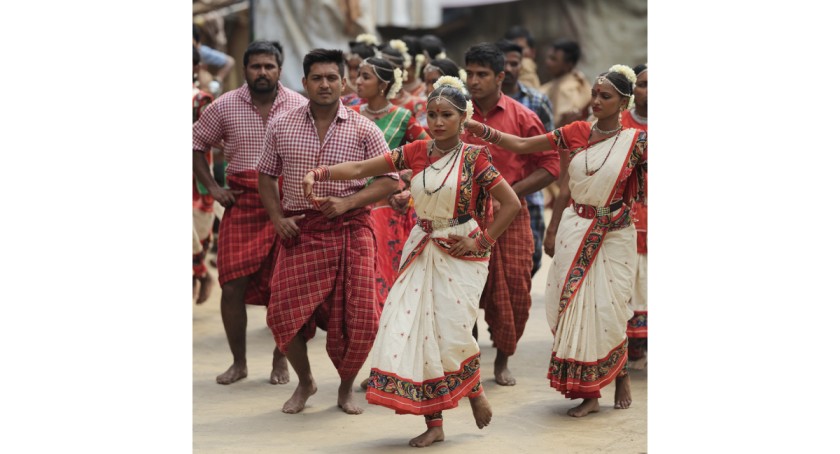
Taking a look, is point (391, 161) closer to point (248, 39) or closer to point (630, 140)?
point (630, 140)

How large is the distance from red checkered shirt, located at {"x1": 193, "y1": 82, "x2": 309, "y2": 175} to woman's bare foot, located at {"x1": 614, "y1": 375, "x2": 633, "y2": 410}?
2.66m

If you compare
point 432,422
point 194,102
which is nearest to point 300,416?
point 432,422

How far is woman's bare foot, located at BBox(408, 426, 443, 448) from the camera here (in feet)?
18.8

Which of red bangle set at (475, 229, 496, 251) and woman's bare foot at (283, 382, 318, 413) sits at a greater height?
red bangle set at (475, 229, 496, 251)

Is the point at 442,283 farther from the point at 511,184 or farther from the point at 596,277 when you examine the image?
the point at 511,184

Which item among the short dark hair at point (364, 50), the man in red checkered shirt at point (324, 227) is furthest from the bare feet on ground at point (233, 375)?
the short dark hair at point (364, 50)

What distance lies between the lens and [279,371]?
7391mm

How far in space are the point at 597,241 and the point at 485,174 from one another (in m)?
1.04

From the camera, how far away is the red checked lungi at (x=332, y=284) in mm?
6328

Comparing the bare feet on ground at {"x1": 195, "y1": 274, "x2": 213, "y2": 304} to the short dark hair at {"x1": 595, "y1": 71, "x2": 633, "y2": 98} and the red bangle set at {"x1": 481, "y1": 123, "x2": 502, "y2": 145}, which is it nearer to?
the red bangle set at {"x1": 481, "y1": 123, "x2": 502, "y2": 145}

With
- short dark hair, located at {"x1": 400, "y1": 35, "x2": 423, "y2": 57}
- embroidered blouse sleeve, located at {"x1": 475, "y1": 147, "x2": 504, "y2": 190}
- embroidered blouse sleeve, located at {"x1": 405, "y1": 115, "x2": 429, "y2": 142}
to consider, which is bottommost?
embroidered blouse sleeve, located at {"x1": 475, "y1": 147, "x2": 504, "y2": 190}

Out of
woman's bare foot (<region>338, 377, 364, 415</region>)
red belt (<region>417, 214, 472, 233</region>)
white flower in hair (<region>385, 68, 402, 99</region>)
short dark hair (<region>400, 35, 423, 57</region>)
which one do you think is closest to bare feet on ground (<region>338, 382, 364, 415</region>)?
woman's bare foot (<region>338, 377, 364, 415</region>)

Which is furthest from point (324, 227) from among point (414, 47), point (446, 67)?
point (414, 47)

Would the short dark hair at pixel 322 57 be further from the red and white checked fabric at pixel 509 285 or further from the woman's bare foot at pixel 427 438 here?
the woman's bare foot at pixel 427 438
